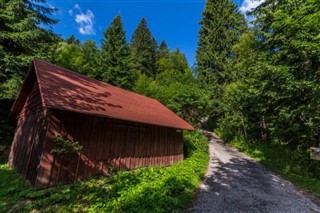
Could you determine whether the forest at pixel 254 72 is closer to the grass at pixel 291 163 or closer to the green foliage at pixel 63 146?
the grass at pixel 291 163

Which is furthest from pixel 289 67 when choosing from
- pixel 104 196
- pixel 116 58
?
pixel 116 58

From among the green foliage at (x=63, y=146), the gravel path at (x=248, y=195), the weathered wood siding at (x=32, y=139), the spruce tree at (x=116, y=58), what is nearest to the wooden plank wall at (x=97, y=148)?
the green foliage at (x=63, y=146)

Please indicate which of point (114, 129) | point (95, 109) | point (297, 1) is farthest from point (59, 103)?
point (297, 1)

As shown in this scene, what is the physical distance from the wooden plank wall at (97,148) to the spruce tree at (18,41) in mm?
7355

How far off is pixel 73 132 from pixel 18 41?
9507mm

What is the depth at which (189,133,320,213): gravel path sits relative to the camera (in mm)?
5777

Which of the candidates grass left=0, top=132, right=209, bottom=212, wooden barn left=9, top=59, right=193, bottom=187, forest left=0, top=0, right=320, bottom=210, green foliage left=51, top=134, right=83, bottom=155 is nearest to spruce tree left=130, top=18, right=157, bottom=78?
forest left=0, top=0, right=320, bottom=210

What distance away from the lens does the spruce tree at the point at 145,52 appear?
123 feet

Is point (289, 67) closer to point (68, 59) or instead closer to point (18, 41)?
point (18, 41)

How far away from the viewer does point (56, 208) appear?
493 centimetres

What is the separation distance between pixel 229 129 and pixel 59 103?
20.7 meters

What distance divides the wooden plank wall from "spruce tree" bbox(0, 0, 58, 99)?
7355 millimetres

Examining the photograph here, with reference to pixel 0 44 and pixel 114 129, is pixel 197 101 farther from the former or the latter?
pixel 0 44

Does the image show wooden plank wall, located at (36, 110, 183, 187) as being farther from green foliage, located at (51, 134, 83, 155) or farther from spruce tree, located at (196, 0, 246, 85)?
spruce tree, located at (196, 0, 246, 85)
